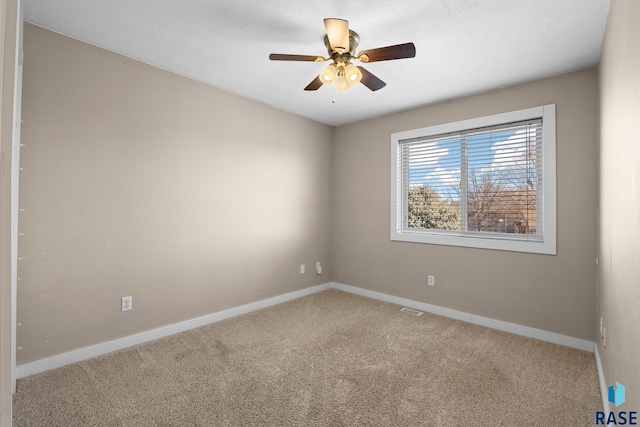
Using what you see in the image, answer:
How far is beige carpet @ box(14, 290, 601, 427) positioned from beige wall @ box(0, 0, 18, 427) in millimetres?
1326

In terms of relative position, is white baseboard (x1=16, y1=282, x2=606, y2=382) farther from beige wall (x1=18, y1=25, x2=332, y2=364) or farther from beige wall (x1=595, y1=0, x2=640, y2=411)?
beige wall (x1=595, y1=0, x2=640, y2=411)

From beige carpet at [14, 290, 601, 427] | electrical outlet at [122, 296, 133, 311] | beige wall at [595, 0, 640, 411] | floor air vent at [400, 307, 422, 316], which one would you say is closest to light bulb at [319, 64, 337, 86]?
beige wall at [595, 0, 640, 411]

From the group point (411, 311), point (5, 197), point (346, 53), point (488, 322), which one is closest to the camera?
point (5, 197)

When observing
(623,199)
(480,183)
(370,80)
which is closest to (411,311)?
(480,183)

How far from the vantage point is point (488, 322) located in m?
3.21

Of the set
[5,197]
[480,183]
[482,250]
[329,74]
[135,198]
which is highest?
[329,74]

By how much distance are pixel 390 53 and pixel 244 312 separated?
2.95 meters

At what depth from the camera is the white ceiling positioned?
78.3 inches

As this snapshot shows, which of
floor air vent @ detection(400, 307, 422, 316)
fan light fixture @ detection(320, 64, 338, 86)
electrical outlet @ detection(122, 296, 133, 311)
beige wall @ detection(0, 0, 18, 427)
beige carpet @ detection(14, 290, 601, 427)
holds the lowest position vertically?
beige carpet @ detection(14, 290, 601, 427)

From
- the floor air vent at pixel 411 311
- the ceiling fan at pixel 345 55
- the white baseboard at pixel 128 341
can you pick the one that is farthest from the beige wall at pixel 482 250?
the ceiling fan at pixel 345 55

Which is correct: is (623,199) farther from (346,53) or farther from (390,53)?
(346,53)

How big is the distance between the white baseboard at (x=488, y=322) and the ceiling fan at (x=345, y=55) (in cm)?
256

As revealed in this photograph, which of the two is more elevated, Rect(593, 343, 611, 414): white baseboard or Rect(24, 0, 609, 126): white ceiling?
Rect(24, 0, 609, 126): white ceiling

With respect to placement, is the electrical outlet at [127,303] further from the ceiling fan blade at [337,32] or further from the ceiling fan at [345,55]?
the ceiling fan blade at [337,32]
